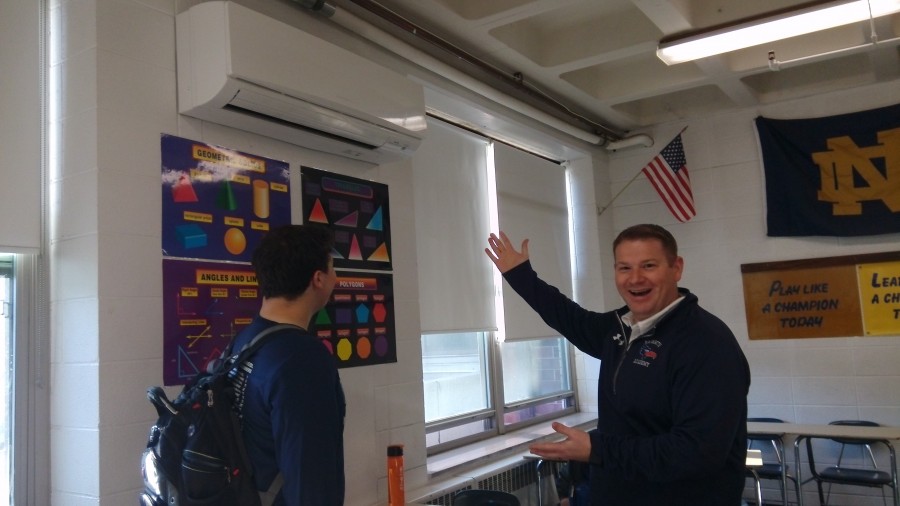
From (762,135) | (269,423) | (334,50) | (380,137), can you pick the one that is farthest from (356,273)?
(762,135)

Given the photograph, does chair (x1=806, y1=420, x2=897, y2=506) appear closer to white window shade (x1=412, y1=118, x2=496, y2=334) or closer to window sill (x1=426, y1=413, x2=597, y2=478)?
window sill (x1=426, y1=413, x2=597, y2=478)

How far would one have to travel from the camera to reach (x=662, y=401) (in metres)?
1.81

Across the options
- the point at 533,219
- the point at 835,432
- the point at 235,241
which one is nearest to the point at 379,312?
the point at 235,241

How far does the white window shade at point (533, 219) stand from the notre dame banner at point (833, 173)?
1593mm

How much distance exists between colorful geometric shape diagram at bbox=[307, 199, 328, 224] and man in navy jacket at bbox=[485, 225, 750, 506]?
1.42m

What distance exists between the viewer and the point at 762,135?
541 centimetres

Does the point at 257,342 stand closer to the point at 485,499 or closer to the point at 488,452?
the point at 485,499

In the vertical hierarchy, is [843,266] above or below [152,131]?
below

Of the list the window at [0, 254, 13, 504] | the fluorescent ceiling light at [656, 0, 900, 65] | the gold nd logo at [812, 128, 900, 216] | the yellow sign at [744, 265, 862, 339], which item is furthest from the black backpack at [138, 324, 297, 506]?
the gold nd logo at [812, 128, 900, 216]

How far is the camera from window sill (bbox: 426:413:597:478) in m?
3.79

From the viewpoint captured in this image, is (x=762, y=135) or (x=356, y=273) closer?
(x=356, y=273)

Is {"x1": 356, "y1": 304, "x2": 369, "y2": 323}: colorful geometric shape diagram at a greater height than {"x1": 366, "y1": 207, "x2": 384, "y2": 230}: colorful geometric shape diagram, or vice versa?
{"x1": 366, "y1": 207, "x2": 384, "y2": 230}: colorful geometric shape diagram

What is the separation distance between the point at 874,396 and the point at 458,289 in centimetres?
314

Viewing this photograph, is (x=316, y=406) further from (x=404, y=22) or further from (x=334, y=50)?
(x=404, y=22)
